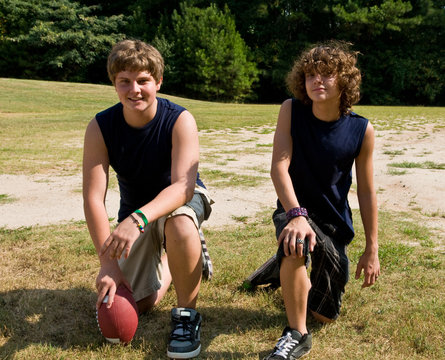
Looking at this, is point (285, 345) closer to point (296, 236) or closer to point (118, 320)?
point (296, 236)

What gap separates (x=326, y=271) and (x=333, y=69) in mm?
1181

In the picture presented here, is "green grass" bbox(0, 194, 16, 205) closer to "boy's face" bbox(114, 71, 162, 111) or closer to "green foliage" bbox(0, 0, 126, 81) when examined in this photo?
"boy's face" bbox(114, 71, 162, 111)

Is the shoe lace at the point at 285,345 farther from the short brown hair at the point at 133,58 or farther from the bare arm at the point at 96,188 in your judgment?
the short brown hair at the point at 133,58

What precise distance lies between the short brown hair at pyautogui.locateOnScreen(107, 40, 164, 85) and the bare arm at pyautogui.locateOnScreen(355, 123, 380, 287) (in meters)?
1.35

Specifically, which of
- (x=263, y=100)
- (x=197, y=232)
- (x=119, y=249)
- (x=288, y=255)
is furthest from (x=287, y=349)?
(x=263, y=100)

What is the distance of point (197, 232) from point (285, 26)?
39.4 metres

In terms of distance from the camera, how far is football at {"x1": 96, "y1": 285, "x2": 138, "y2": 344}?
2.43 metres

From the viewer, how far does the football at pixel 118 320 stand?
243 cm

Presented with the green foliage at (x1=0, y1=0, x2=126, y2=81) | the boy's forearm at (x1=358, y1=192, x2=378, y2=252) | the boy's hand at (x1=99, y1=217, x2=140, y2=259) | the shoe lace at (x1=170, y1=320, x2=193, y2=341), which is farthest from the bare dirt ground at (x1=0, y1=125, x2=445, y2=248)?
the green foliage at (x1=0, y1=0, x2=126, y2=81)

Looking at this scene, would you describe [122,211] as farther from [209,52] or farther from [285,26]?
[285,26]

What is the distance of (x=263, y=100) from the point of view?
128 feet

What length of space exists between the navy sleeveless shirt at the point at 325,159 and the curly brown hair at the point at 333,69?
12 centimetres

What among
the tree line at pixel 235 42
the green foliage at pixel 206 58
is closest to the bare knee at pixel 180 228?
the green foliage at pixel 206 58

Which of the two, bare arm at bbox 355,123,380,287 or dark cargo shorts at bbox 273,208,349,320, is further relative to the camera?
bare arm at bbox 355,123,380,287
